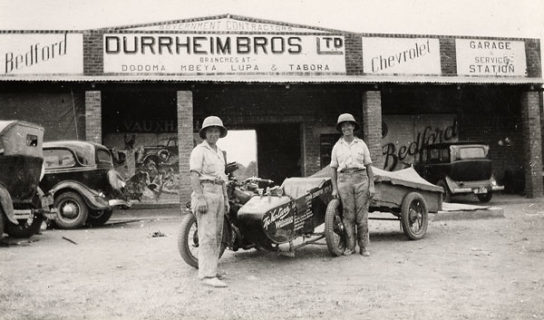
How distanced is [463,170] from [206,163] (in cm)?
1092

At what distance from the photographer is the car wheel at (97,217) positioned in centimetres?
1141

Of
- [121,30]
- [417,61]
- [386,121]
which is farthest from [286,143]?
[121,30]

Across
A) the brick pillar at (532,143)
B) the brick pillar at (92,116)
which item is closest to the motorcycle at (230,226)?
the brick pillar at (92,116)

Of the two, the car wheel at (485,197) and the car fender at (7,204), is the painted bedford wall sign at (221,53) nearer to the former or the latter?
the car wheel at (485,197)

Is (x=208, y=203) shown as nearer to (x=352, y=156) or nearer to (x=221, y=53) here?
(x=352, y=156)

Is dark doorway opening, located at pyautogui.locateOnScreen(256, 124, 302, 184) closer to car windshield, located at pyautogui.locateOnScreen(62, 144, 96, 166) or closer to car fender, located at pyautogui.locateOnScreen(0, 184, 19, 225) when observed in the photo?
car windshield, located at pyautogui.locateOnScreen(62, 144, 96, 166)

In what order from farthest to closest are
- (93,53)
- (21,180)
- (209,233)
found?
(93,53) → (21,180) → (209,233)

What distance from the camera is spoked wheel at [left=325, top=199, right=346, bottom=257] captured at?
6656mm

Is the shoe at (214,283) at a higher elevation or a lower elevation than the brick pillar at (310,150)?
lower

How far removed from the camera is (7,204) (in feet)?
26.2

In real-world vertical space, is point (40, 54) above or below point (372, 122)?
above

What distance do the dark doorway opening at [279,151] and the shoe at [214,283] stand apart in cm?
1338

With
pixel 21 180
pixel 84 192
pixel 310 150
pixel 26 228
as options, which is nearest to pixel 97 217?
pixel 84 192

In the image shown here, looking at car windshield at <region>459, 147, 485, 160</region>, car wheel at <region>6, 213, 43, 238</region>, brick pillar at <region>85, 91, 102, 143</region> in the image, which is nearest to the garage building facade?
brick pillar at <region>85, 91, 102, 143</region>
